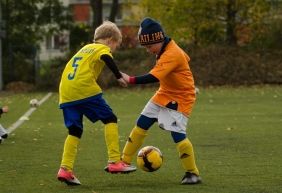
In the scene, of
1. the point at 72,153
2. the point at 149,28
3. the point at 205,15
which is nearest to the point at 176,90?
the point at 149,28

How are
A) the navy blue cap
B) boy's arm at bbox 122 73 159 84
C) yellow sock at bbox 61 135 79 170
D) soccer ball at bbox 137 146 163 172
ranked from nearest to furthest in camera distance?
1. boy's arm at bbox 122 73 159 84
2. yellow sock at bbox 61 135 79 170
3. the navy blue cap
4. soccer ball at bbox 137 146 163 172

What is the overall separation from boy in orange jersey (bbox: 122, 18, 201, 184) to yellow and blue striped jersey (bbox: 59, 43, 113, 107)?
1.32 feet

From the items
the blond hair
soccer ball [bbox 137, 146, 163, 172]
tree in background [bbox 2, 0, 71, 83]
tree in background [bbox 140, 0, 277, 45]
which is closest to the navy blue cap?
the blond hair

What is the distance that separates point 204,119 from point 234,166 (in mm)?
9222

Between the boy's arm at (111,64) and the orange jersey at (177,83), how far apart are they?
0.47 metres

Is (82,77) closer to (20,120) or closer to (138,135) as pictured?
(138,135)

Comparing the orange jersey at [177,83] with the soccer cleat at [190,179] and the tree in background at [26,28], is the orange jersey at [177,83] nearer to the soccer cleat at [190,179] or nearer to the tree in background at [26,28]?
the soccer cleat at [190,179]

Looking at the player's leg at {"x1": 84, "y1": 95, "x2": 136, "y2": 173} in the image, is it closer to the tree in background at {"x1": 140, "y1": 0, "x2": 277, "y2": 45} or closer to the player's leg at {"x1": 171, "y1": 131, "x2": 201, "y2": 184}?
the player's leg at {"x1": 171, "y1": 131, "x2": 201, "y2": 184}

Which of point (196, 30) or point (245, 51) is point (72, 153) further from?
point (196, 30)

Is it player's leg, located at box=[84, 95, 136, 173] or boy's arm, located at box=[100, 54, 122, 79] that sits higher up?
boy's arm, located at box=[100, 54, 122, 79]

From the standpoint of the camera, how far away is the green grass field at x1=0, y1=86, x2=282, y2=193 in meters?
9.20

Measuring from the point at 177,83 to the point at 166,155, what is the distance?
2.83 metres

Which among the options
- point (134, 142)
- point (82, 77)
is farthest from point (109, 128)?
point (82, 77)

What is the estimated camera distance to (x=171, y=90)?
9.66 m
